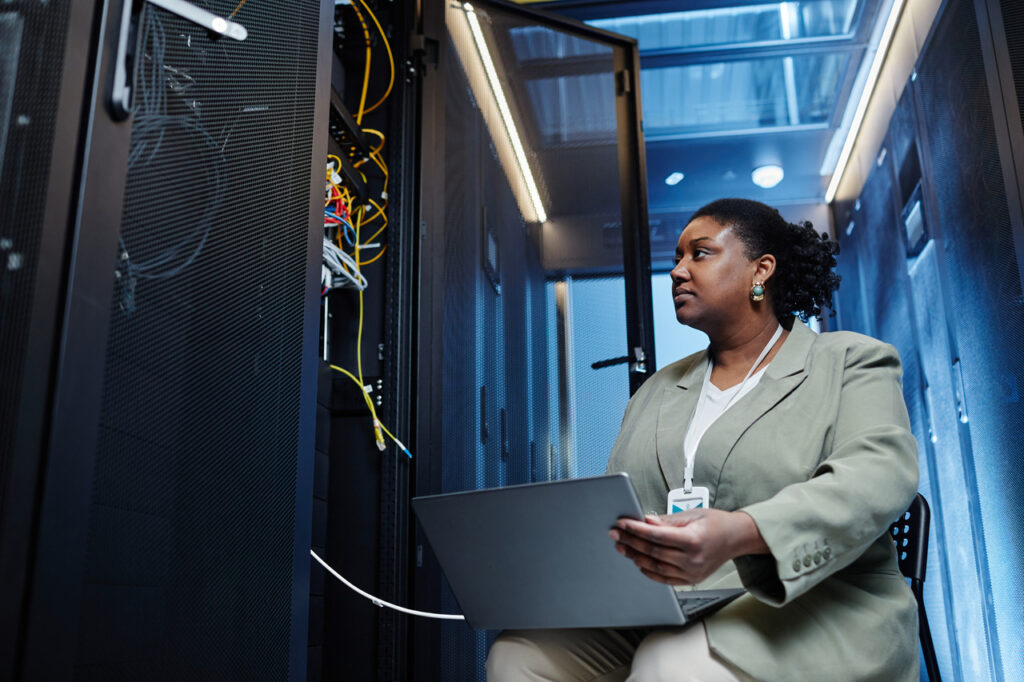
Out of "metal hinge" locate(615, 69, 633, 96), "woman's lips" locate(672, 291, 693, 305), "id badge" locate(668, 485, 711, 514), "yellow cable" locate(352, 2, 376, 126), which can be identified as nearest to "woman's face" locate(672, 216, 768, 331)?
"woman's lips" locate(672, 291, 693, 305)

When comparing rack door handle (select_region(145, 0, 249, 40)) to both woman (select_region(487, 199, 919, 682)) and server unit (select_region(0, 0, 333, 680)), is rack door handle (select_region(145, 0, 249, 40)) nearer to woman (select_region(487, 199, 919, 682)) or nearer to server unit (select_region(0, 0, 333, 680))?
server unit (select_region(0, 0, 333, 680))

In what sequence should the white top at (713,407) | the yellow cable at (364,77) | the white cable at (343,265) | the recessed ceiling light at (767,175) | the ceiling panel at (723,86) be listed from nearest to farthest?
the white top at (713,407) < the white cable at (343,265) < the yellow cable at (364,77) < the ceiling panel at (723,86) < the recessed ceiling light at (767,175)

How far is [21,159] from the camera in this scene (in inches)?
33.7

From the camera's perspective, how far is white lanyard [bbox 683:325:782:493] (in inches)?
55.5

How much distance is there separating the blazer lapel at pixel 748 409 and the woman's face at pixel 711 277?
211 millimetres

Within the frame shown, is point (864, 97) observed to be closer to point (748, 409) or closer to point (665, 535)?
point (748, 409)

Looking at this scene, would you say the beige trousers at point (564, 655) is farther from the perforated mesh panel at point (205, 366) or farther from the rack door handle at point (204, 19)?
the rack door handle at point (204, 19)

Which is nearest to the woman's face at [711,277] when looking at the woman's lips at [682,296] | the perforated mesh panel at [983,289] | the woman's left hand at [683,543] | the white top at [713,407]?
the woman's lips at [682,296]

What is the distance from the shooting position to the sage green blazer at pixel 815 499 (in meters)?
1.08

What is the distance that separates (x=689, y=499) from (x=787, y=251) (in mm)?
638

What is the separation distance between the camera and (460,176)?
2686 millimetres

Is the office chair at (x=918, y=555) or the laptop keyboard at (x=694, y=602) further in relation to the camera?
the office chair at (x=918, y=555)

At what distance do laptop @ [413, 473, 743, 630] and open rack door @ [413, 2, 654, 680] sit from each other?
1142mm

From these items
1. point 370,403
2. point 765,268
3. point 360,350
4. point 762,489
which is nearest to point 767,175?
point 360,350
